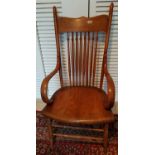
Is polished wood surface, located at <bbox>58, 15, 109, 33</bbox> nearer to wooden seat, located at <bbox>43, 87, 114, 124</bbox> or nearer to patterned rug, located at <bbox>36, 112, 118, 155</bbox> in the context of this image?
wooden seat, located at <bbox>43, 87, 114, 124</bbox>

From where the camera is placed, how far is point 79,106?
1.18 metres

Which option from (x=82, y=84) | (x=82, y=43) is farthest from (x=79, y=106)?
(x=82, y=43)

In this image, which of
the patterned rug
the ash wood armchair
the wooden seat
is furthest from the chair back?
the patterned rug

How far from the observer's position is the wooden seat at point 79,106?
108cm

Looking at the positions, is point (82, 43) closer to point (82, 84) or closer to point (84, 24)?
point (84, 24)

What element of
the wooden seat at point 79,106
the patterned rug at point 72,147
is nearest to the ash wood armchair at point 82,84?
the wooden seat at point 79,106

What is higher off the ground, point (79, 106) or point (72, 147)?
point (79, 106)

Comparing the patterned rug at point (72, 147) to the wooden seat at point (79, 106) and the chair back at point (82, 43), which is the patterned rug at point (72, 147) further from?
the chair back at point (82, 43)

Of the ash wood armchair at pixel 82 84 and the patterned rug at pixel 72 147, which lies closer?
the ash wood armchair at pixel 82 84

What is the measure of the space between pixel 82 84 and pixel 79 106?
317 millimetres
